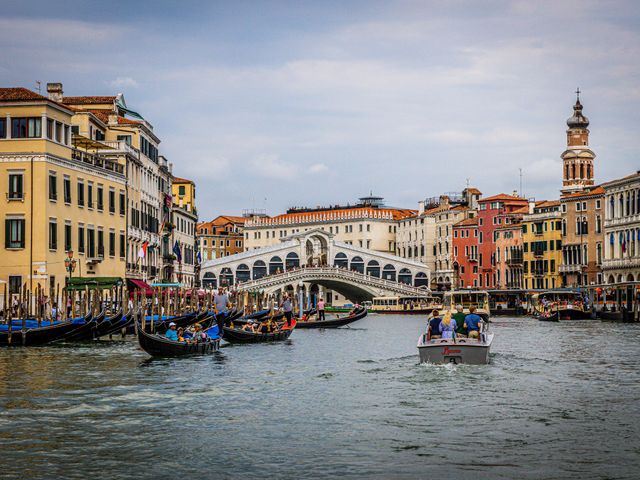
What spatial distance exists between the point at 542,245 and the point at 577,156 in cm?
718

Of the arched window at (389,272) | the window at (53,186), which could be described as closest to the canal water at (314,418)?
the window at (53,186)

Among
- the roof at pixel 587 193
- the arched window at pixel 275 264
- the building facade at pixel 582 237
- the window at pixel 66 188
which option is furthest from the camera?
the arched window at pixel 275 264

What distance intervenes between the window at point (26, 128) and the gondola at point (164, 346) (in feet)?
40.5

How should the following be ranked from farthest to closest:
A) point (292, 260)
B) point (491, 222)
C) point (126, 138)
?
1. point (292, 260)
2. point (491, 222)
3. point (126, 138)

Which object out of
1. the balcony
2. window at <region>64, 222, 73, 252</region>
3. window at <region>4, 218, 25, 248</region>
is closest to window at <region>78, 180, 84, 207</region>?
window at <region>64, 222, 73, 252</region>

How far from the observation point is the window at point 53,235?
3475 centimetres

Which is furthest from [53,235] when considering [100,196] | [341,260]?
[341,260]

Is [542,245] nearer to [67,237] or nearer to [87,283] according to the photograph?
[67,237]

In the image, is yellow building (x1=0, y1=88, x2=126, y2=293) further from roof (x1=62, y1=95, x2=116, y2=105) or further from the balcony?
the balcony

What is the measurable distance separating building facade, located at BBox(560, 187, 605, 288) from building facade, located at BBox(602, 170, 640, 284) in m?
2.79

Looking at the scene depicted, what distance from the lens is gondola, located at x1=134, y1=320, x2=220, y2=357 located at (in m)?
23.0

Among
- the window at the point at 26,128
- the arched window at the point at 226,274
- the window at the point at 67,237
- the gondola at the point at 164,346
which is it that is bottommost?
the gondola at the point at 164,346

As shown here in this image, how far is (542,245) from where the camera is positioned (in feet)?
253

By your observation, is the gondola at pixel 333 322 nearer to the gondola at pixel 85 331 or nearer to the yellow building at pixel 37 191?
the yellow building at pixel 37 191
